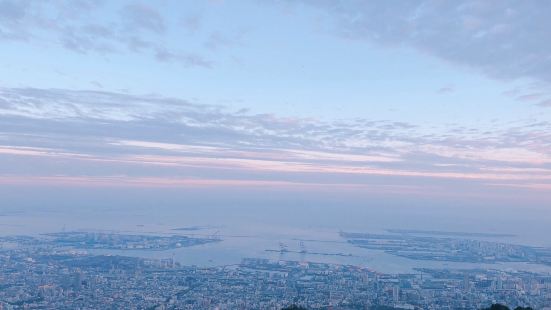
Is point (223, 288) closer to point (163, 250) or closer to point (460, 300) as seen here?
point (460, 300)

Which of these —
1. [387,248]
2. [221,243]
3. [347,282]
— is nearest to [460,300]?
[347,282]

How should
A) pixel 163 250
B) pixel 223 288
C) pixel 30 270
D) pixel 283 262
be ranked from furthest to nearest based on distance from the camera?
1. pixel 163 250
2. pixel 283 262
3. pixel 30 270
4. pixel 223 288

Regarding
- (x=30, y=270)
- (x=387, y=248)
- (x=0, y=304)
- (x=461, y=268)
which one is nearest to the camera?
(x=0, y=304)

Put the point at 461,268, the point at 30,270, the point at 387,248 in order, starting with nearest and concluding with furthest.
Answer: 1. the point at 30,270
2. the point at 461,268
3. the point at 387,248

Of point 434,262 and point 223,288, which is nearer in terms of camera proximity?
point 223,288

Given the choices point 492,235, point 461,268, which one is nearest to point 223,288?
point 461,268

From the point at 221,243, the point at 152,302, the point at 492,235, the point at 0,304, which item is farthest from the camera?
the point at 492,235

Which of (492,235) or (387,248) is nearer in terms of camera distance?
(387,248)

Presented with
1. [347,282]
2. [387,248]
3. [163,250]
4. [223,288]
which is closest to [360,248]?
[387,248]

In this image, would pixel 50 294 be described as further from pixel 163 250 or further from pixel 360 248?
pixel 360 248
